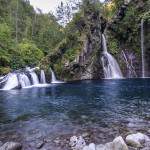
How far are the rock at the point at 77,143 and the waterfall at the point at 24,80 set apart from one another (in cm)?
2814

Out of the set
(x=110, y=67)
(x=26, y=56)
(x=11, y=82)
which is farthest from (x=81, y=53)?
(x=26, y=56)

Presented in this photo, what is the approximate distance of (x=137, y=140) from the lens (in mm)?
13258

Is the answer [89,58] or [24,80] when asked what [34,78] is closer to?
[24,80]

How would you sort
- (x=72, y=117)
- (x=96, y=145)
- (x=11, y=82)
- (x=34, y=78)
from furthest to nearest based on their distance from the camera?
(x=34, y=78), (x=11, y=82), (x=72, y=117), (x=96, y=145)

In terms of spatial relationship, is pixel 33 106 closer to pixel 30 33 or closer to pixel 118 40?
pixel 118 40

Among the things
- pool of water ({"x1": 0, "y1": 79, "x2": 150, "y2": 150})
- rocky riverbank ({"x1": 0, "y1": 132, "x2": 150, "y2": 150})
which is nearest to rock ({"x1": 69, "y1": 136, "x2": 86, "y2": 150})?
rocky riverbank ({"x1": 0, "y1": 132, "x2": 150, "y2": 150})

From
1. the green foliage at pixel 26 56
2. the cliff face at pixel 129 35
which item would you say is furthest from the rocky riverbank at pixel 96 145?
the green foliage at pixel 26 56

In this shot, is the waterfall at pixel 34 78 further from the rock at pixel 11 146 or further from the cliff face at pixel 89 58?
the rock at pixel 11 146

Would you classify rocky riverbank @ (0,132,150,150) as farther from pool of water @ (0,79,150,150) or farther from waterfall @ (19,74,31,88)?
waterfall @ (19,74,31,88)

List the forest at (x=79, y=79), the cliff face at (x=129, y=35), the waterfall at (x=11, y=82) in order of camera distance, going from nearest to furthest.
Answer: the forest at (x=79, y=79), the waterfall at (x=11, y=82), the cliff face at (x=129, y=35)

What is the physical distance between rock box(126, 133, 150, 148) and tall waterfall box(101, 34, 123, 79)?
35979 mm

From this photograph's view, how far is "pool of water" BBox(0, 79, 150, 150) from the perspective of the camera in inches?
606

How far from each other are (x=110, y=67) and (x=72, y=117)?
105 ft

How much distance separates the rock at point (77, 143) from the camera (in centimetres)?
1314
